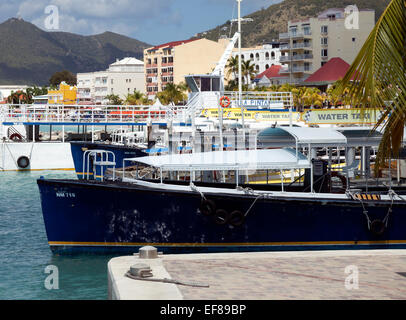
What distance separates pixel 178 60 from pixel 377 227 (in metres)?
153

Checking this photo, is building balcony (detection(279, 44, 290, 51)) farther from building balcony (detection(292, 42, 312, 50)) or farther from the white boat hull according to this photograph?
the white boat hull

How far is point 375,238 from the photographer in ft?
68.9

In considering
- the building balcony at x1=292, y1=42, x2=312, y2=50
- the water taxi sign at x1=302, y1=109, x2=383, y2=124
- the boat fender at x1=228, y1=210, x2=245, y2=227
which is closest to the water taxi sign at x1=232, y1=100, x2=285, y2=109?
the water taxi sign at x1=302, y1=109, x2=383, y2=124

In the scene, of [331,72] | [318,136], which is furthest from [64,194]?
[331,72]

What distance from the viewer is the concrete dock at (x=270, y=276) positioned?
1074 centimetres

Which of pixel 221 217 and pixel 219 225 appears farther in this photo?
pixel 219 225

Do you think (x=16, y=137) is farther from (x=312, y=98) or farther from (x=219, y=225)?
(x=219, y=225)

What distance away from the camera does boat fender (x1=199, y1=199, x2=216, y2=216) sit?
2045 centimetres

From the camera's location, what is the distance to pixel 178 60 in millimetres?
171000

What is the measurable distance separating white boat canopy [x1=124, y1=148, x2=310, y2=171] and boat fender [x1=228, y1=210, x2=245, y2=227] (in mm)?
1346

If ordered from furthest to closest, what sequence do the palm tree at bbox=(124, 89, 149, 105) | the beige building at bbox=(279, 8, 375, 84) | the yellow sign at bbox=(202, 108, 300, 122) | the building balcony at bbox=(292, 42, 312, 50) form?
the palm tree at bbox=(124, 89, 149, 105)
the building balcony at bbox=(292, 42, 312, 50)
the beige building at bbox=(279, 8, 375, 84)
the yellow sign at bbox=(202, 108, 300, 122)

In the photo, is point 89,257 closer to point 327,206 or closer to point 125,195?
point 125,195
